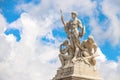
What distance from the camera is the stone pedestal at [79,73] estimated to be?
2478 cm

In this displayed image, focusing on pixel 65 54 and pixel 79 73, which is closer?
pixel 79 73

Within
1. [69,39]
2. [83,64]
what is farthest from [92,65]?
[69,39]

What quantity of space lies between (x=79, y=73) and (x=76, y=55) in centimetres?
159

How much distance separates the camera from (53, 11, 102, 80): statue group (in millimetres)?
25125

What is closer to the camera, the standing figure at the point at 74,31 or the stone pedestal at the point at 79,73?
the stone pedestal at the point at 79,73

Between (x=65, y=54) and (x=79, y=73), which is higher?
(x=65, y=54)

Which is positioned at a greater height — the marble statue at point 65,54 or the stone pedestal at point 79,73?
the marble statue at point 65,54

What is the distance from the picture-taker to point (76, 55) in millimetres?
26094

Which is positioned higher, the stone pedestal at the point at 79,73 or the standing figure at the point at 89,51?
the standing figure at the point at 89,51

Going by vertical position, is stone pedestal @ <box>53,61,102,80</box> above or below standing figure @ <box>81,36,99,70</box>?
below

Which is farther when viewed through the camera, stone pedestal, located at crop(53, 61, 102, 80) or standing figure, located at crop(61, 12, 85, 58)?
standing figure, located at crop(61, 12, 85, 58)

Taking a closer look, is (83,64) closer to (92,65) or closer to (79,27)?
(92,65)

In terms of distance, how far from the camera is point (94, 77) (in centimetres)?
2531

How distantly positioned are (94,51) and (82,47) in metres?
0.85
